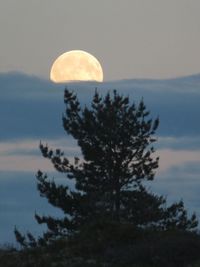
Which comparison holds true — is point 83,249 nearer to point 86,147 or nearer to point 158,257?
point 158,257

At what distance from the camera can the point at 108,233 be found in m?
20.9

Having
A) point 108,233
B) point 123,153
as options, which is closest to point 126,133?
point 123,153

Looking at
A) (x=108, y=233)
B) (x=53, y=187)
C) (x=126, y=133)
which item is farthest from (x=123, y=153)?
(x=108, y=233)

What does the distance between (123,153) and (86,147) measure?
2.06m

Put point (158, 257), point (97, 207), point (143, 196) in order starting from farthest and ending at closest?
point (143, 196)
point (97, 207)
point (158, 257)

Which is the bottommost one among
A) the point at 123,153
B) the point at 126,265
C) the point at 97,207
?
the point at 126,265

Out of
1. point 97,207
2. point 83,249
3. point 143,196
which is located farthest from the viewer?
point 143,196

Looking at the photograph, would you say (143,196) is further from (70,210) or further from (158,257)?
(158,257)

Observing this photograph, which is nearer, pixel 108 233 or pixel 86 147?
pixel 108 233

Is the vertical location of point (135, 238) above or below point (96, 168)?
below

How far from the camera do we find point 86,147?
5053 centimetres

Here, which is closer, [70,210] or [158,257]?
[158,257]

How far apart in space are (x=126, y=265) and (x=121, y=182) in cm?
3124

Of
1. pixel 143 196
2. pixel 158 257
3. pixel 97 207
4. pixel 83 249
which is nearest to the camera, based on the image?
pixel 158 257
